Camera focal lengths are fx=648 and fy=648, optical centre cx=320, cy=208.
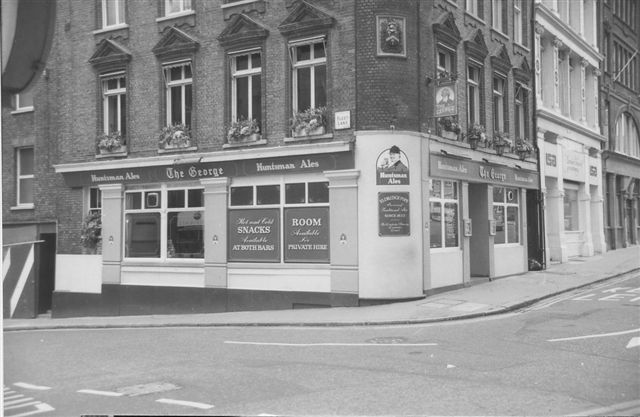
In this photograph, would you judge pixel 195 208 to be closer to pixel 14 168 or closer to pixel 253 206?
pixel 253 206

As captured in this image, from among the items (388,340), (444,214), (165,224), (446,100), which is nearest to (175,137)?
(165,224)

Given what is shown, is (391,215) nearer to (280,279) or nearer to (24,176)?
(280,279)

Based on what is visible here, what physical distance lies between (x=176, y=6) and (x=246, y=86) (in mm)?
3624

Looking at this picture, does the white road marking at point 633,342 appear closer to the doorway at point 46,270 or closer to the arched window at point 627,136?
the doorway at point 46,270

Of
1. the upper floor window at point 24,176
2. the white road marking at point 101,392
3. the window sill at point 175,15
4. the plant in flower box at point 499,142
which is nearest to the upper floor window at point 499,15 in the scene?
the plant in flower box at point 499,142

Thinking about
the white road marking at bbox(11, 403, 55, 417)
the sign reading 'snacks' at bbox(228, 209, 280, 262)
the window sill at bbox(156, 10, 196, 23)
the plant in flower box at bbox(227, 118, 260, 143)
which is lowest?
the white road marking at bbox(11, 403, 55, 417)

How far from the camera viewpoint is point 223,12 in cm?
1792

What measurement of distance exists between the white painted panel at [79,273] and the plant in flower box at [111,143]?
3.30 meters

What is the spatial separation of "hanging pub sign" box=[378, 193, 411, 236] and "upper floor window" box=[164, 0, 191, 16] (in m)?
8.33

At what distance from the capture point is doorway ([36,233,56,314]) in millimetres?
20875

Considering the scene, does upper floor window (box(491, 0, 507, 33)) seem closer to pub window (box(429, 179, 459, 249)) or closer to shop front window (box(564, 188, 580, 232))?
pub window (box(429, 179, 459, 249))

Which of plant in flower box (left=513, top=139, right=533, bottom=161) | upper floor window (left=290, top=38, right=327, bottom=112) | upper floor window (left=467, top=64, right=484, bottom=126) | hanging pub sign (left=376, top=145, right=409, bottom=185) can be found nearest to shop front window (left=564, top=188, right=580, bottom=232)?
plant in flower box (left=513, top=139, right=533, bottom=161)

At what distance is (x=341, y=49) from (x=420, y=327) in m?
7.31

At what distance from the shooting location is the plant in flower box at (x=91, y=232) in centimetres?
2003
